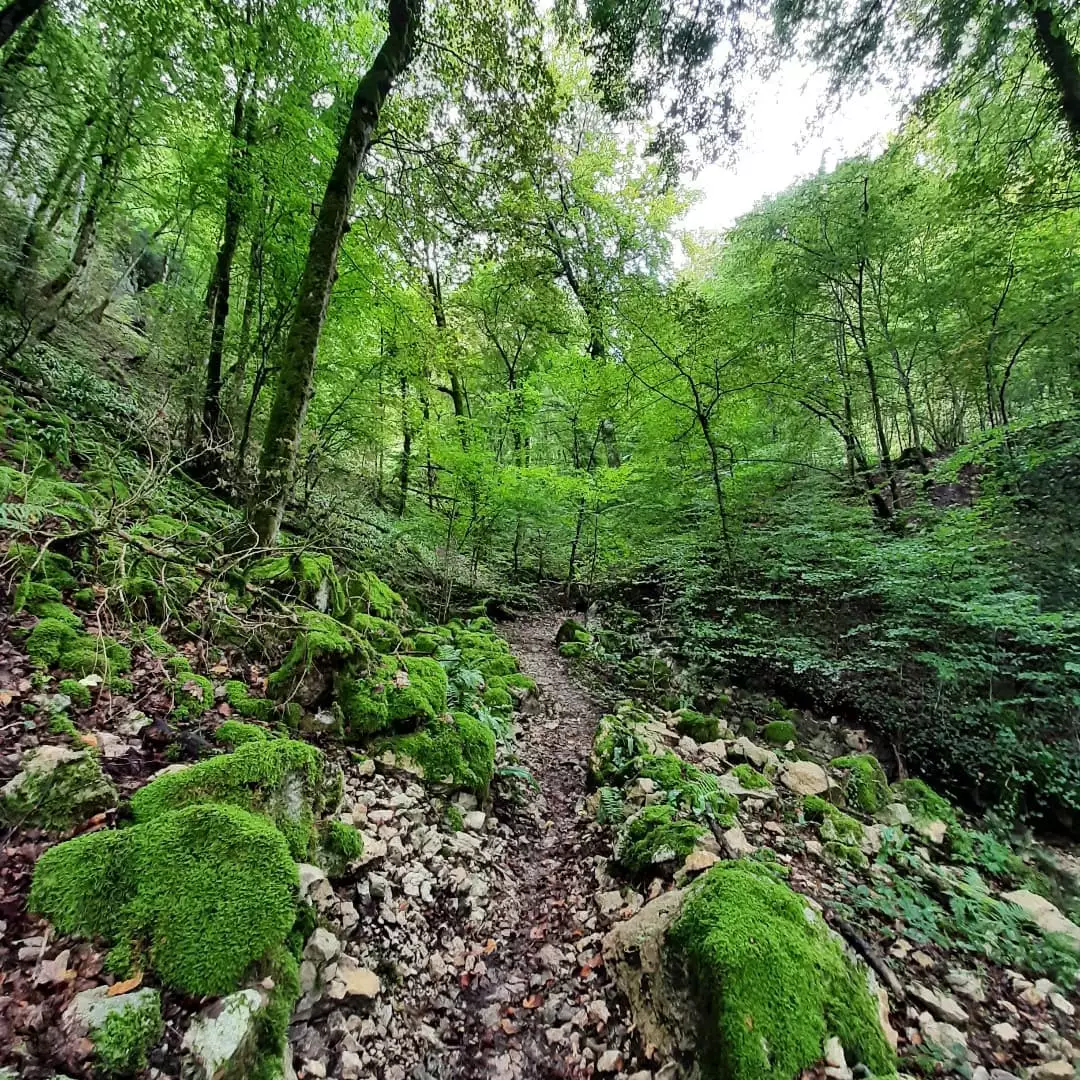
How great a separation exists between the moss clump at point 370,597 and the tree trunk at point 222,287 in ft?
8.19

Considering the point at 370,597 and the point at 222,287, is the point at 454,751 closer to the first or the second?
the point at 370,597

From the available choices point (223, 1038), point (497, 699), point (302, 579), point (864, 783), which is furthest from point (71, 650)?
point (864, 783)

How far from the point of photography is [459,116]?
6.48 metres

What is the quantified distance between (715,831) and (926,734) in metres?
3.35

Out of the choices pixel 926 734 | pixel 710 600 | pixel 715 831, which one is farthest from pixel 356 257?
pixel 926 734

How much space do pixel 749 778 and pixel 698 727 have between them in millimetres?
1005

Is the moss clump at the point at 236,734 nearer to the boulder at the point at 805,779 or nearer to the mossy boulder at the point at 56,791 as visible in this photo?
the mossy boulder at the point at 56,791

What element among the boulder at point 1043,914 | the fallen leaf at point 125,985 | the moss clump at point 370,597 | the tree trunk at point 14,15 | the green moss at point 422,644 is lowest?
the boulder at point 1043,914

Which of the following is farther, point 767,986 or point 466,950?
point 466,950

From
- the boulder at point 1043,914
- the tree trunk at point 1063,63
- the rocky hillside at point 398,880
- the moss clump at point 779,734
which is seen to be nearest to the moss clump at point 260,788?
the rocky hillside at point 398,880

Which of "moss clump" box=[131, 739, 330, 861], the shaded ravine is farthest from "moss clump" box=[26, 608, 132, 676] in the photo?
the shaded ravine

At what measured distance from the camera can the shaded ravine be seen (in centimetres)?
229

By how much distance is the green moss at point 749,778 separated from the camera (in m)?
4.16

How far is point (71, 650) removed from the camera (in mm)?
2885
